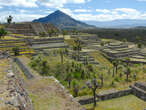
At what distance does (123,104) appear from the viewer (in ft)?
38.5

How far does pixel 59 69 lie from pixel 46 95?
437 inches

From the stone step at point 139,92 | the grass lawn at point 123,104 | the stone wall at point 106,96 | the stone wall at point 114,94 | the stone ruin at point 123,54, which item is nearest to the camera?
the grass lawn at point 123,104

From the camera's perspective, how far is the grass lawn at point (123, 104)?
440 inches

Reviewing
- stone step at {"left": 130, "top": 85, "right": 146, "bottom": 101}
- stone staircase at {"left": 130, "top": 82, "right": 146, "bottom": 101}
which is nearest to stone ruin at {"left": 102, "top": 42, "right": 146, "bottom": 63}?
stone staircase at {"left": 130, "top": 82, "right": 146, "bottom": 101}

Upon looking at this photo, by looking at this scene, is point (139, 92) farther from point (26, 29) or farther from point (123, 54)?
point (26, 29)

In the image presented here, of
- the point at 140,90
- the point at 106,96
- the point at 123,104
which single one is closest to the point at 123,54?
the point at 140,90

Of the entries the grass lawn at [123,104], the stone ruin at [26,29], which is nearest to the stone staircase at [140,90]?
the grass lawn at [123,104]

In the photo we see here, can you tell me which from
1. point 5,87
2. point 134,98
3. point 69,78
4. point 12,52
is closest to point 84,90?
point 69,78

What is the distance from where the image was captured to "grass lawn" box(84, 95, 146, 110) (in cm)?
1116

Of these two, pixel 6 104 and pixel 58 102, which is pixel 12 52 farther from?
pixel 6 104

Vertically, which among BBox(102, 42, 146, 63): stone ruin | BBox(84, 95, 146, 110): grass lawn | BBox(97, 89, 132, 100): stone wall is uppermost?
BBox(102, 42, 146, 63): stone ruin

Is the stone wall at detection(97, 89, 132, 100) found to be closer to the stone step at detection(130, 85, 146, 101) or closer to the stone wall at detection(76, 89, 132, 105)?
the stone wall at detection(76, 89, 132, 105)

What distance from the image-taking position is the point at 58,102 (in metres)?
7.35

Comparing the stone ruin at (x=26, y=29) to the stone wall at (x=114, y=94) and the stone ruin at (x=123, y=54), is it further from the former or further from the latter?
the stone wall at (x=114, y=94)
